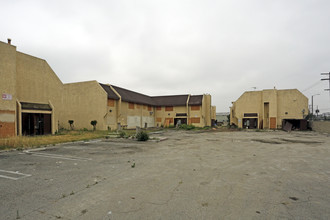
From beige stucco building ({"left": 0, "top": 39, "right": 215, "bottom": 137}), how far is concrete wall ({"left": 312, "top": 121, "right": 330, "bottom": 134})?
763 inches

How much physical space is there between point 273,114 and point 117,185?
3757 centimetres

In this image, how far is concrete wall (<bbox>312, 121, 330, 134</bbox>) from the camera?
27917 mm

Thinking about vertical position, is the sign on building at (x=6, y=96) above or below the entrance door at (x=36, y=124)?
above

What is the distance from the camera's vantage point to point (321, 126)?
2947 centimetres

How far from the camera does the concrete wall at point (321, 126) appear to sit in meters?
27.9

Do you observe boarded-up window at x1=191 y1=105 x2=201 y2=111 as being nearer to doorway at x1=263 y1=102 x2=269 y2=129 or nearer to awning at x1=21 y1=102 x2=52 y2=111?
doorway at x1=263 y1=102 x2=269 y2=129

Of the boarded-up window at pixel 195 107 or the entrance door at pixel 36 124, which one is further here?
the boarded-up window at pixel 195 107

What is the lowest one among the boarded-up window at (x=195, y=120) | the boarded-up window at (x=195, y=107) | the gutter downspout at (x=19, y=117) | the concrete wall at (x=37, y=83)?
the boarded-up window at (x=195, y=120)

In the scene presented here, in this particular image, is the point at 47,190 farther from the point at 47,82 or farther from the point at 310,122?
the point at 310,122

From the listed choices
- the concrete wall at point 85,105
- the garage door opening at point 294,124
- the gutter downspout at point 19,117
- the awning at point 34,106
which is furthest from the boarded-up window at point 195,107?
the gutter downspout at point 19,117

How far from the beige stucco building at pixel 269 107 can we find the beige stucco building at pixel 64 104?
8.40 meters

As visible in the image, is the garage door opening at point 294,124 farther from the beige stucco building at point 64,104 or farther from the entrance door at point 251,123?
the beige stucco building at point 64,104

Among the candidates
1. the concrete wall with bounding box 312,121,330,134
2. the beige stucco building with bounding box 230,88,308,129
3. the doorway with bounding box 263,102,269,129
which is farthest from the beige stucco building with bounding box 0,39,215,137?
the concrete wall with bounding box 312,121,330,134

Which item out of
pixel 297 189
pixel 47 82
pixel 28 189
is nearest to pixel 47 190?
pixel 28 189
